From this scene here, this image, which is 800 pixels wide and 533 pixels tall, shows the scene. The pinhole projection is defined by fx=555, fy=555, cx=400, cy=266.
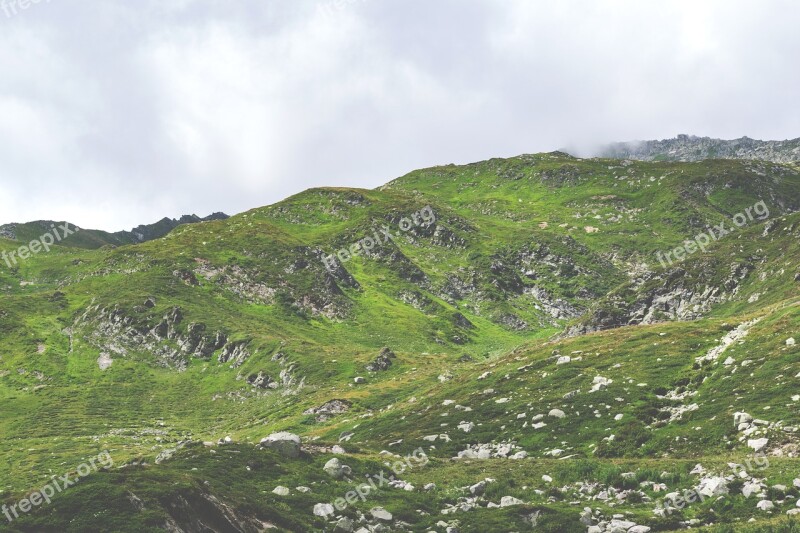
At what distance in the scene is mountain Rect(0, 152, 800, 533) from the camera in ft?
68.4

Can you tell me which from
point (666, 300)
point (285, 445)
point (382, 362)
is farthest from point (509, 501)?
point (666, 300)

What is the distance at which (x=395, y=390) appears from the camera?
2963 inches

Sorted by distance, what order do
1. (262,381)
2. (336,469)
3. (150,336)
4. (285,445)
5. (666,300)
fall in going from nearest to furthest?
(336,469) < (285,445) < (262,381) < (666,300) < (150,336)

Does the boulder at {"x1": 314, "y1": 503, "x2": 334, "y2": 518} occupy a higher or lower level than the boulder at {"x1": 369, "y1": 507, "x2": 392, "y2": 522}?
higher

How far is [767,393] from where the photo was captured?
31953mm

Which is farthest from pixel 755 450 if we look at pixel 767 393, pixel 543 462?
pixel 543 462

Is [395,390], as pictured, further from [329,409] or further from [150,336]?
[150,336]

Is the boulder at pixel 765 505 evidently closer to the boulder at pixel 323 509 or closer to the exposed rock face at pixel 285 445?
the boulder at pixel 323 509

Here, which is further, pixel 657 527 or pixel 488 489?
pixel 488 489

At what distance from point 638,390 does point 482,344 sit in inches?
4077

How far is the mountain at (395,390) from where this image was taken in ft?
68.4

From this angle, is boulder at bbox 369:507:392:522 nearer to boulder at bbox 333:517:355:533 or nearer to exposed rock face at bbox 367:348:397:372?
boulder at bbox 333:517:355:533

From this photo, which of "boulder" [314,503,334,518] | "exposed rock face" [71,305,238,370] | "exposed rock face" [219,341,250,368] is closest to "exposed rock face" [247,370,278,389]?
"exposed rock face" [219,341,250,368]

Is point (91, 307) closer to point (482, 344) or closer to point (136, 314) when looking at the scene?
point (136, 314)
